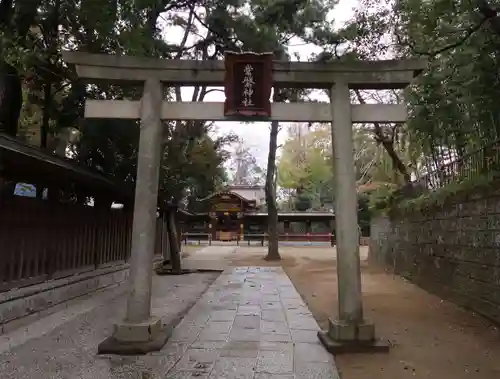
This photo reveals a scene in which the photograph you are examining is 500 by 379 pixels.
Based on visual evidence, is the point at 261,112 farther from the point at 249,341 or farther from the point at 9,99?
the point at 9,99

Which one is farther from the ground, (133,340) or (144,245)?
(144,245)

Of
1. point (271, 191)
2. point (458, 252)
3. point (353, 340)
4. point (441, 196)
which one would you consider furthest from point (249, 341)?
point (271, 191)

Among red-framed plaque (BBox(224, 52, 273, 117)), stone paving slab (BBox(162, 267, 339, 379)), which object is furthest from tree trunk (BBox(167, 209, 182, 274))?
red-framed plaque (BBox(224, 52, 273, 117))

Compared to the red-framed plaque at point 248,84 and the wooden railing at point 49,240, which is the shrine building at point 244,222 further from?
the red-framed plaque at point 248,84

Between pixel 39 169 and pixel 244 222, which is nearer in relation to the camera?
pixel 39 169

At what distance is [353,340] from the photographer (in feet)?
16.9

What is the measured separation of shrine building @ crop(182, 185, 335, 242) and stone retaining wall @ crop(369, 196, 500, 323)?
70.6ft

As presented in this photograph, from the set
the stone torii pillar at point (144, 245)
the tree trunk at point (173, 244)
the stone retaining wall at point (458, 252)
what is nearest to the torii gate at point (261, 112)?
the stone torii pillar at point (144, 245)

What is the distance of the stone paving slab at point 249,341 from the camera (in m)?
4.35

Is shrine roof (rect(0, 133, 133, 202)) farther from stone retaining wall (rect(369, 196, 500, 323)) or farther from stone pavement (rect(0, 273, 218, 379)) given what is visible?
stone retaining wall (rect(369, 196, 500, 323))

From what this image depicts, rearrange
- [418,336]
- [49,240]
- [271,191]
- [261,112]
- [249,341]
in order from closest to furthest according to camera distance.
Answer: [249,341] < [261,112] < [418,336] < [49,240] < [271,191]

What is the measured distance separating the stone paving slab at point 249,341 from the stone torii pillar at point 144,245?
1.13 ft

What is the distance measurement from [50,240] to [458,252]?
796cm

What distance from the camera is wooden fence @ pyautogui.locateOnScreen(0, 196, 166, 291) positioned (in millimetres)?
6395
